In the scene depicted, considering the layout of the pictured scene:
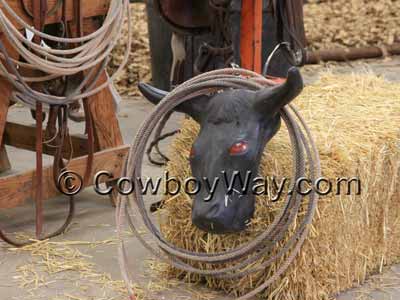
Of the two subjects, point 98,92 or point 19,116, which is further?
point 19,116

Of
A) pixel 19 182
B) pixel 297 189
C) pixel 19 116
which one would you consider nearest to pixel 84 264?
pixel 19 182

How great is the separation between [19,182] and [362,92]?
1715 millimetres

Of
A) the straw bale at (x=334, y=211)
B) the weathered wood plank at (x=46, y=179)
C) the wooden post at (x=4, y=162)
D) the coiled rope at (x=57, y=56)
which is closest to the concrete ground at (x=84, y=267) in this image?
the straw bale at (x=334, y=211)

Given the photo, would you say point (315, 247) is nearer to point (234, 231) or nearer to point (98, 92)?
point (234, 231)

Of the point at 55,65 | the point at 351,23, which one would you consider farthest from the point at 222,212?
the point at 351,23

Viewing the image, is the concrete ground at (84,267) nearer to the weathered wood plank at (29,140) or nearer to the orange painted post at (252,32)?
the weathered wood plank at (29,140)

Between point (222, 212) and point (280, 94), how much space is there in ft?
1.51

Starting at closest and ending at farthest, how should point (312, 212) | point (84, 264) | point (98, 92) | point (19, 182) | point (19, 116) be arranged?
point (312, 212) → point (84, 264) → point (19, 182) → point (98, 92) → point (19, 116)

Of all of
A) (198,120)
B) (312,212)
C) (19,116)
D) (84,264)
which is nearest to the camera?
(312,212)

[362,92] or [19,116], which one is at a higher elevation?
[362,92]

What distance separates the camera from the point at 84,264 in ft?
11.7

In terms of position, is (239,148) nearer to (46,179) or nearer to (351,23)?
(46,179)

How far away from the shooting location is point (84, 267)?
3520mm

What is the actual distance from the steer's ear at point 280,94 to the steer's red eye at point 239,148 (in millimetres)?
140
